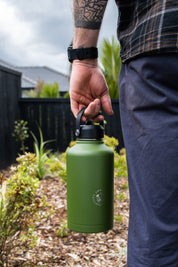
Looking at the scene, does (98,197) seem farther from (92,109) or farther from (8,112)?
(8,112)

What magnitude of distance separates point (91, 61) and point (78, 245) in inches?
60.3

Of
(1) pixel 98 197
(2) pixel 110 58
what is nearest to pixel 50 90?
(2) pixel 110 58

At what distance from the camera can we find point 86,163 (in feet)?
3.98

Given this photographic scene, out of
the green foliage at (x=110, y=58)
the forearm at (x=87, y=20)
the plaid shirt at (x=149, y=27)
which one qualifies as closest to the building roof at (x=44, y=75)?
the green foliage at (x=110, y=58)

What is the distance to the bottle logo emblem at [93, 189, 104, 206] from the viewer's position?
123 cm

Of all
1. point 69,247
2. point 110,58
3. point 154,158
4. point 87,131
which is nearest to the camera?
point 154,158

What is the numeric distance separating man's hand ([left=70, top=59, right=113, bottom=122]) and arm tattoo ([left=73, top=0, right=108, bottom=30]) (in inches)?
6.2

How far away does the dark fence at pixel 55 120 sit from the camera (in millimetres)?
6582

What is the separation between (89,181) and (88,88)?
399mm

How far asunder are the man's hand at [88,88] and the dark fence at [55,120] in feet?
17.3

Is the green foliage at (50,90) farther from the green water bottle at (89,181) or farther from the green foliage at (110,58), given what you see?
the green water bottle at (89,181)

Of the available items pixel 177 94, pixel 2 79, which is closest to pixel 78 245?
pixel 177 94

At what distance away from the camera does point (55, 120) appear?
6664 millimetres

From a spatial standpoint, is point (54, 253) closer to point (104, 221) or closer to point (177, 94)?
point (104, 221)
